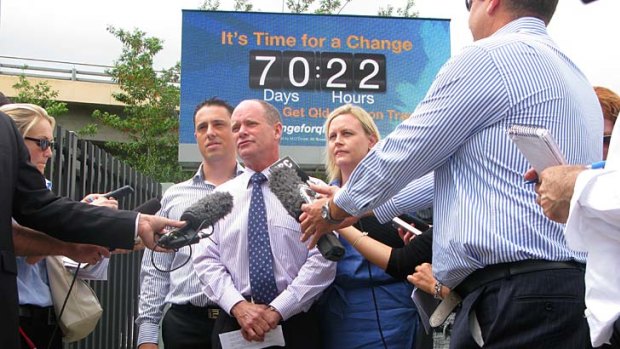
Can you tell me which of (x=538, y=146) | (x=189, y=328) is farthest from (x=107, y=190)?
(x=538, y=146)

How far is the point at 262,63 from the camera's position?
14859 mm

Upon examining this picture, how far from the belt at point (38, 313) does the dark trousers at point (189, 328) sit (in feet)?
2.15

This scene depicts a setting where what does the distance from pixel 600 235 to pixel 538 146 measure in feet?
1.15

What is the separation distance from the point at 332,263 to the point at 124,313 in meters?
4.42

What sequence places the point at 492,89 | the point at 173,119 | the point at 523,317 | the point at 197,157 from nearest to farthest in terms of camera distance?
the point at 523,317 → the point at 492,89 → the point at 197,157 → the point at 173,119

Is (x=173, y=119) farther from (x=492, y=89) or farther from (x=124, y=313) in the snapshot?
(x=492, y=89)

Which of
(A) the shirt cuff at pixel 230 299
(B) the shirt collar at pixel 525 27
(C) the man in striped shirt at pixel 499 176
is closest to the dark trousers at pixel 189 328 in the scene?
(A) the shirt cuff at pixel 230 299

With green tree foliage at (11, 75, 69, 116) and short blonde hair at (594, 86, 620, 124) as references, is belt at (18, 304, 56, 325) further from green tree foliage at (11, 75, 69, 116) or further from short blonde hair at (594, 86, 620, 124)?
green tree foliage at (11, 75, 69, 116)

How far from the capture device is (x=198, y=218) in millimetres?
3787

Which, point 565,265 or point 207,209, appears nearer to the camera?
point 565,265

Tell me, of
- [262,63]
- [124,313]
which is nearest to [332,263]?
[124,313]

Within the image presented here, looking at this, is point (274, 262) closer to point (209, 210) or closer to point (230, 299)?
point (230, 299)

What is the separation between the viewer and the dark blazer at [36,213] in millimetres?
3109

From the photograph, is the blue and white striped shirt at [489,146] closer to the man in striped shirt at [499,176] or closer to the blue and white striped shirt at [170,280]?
the man in striped shirt at [499,176]
